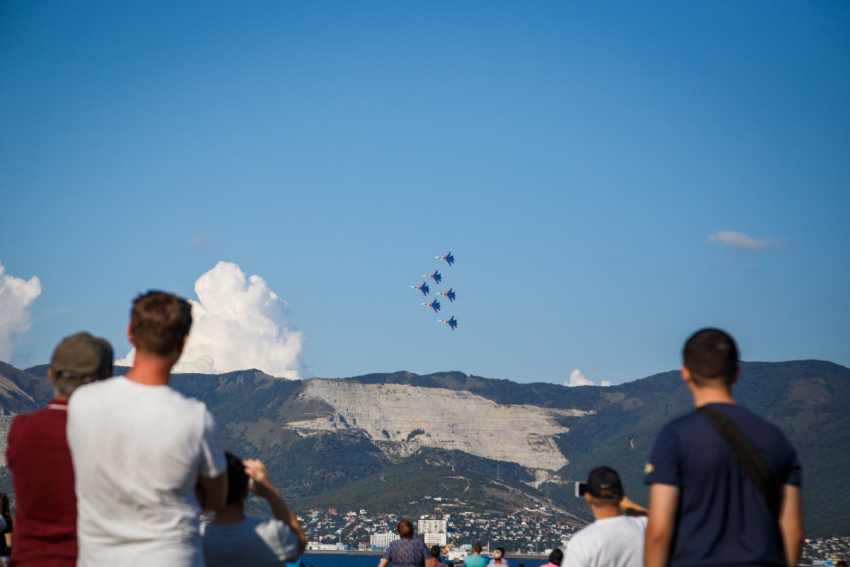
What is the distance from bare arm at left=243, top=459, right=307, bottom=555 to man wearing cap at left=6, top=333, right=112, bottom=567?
944mm

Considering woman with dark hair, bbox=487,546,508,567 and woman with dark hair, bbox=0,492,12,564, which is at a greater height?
woman with dark hair, bbox=0,492,12,564

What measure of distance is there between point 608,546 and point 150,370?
3.65m

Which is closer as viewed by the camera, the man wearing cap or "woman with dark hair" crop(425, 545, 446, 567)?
the man wearing cap

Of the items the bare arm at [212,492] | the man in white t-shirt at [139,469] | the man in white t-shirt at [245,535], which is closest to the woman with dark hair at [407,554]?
the man in white t-shirt at [245,535]

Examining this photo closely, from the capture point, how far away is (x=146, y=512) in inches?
205

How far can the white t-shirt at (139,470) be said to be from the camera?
520 centimetres

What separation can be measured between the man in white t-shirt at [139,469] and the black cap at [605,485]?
10.2ft

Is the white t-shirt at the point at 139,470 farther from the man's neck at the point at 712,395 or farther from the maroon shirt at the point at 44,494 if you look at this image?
the man's neck at the point at 712,395

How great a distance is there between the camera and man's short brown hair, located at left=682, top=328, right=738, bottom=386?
607 centimetres

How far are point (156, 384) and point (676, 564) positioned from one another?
2.91 m

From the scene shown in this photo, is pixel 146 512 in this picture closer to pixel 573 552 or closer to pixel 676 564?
pixel 676 564

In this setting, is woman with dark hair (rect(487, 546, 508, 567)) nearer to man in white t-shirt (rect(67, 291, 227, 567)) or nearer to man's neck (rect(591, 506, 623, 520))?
man's neck (rect(591, 506, 623, 520))

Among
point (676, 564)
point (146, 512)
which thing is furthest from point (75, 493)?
point (676, 564)

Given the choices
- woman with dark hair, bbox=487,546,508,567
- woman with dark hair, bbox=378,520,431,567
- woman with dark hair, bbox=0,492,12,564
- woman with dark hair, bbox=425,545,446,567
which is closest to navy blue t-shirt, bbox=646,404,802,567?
woman with dark hair, bbox=0,492,12,564
